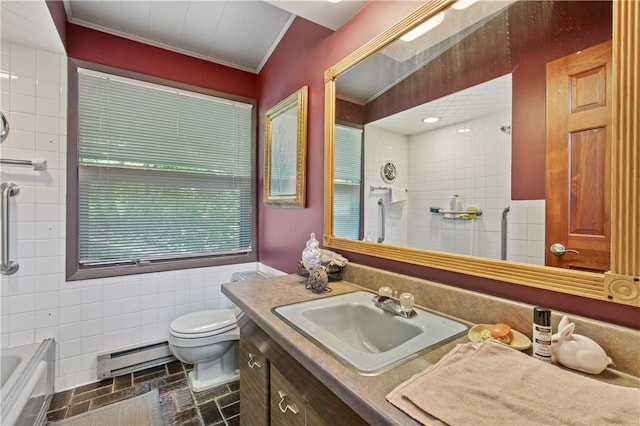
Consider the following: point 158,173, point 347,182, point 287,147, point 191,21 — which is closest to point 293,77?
point 287,147

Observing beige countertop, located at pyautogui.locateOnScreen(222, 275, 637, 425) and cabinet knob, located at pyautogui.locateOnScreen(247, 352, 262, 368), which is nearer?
beige countertop, located at pyautogui.locateOnScreen(222, 275, 637, 425)

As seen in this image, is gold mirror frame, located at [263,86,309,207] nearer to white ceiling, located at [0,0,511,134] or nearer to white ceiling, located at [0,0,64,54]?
white ceiling, located at [0,0,511,134]

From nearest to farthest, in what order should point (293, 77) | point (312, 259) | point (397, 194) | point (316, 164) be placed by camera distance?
point (397, 194) → point (312, 259) → point (316, 164) → point (293, 77)

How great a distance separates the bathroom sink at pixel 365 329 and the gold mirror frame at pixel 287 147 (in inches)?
35.4

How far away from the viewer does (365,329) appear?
1.17 m

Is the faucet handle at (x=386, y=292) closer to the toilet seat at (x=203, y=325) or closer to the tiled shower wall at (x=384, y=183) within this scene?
the tiled shower wall at (x=384, y=183)

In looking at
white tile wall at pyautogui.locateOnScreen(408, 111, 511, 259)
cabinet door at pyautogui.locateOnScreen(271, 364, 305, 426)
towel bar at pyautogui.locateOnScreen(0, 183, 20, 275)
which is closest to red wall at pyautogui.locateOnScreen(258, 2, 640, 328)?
white tile wall at pyautogui.locateOnScreen(408, 111, 511, 259)

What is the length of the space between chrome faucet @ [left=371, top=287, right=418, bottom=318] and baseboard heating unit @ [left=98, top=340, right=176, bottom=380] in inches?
76.7

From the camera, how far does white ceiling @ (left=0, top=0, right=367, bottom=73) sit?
149cm

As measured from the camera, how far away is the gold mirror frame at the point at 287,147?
1.92 metres

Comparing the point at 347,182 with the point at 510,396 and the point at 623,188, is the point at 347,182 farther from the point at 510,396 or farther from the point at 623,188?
the point at 510,396

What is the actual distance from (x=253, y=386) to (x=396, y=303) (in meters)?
0.68

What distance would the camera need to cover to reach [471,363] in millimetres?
651

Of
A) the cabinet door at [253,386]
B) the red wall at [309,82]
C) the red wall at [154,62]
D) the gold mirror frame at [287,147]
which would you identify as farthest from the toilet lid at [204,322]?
the red wall at [154,62]
